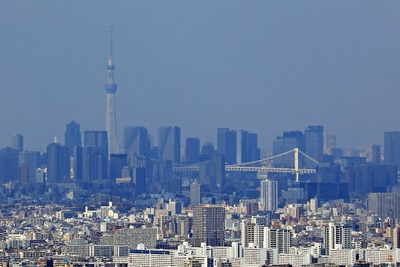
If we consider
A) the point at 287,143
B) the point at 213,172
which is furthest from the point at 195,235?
the point at 287,143

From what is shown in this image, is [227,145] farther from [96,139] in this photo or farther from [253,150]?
[96,139]

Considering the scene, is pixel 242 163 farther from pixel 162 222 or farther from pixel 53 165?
pixel 162 222

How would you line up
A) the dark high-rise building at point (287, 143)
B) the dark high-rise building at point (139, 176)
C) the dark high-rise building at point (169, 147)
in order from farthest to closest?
the dark high-rise building at point (169, 147), the dark high-rise building at point (287, 143), the dark high-rise building at point (139, 176)

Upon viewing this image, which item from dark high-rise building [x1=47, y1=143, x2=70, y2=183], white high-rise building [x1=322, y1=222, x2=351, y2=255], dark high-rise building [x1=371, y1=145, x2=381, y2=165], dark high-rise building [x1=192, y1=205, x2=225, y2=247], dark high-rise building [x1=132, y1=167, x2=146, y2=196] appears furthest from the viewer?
dark high-rise building [x1=132, y1=167, x2=146, y2=196]

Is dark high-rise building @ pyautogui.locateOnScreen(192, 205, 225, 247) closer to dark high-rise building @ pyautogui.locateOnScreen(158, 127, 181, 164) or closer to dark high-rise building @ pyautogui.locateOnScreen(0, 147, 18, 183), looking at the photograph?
dark high-rise building @ pyautogui.locateOnScreen(0, 147, 18, 183)

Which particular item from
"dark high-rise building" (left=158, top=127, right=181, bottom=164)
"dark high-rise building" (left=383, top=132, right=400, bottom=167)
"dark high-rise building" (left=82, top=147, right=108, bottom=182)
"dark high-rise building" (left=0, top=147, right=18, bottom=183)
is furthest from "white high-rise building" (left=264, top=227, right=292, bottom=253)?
"dark high-rise building" (left=158, top=127, right=181, bottom=164)

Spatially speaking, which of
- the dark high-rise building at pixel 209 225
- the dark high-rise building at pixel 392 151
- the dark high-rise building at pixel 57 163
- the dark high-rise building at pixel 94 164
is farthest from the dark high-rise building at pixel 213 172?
the dark high-rise building at pixel 209 225

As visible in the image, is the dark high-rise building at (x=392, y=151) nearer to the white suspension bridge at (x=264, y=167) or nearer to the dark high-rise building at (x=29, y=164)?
the white suspension bridge at (x=264, y=167)
